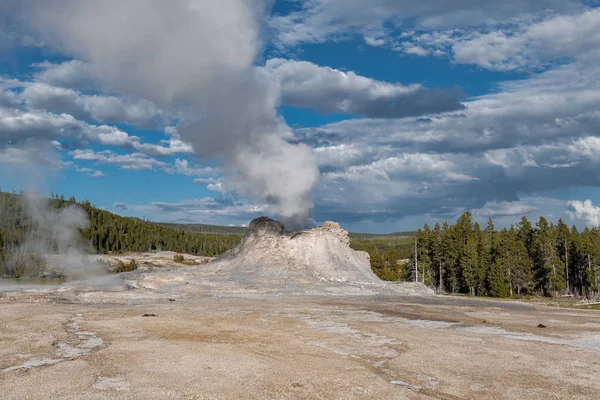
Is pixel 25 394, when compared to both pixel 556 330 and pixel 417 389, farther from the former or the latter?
pixel 556 330

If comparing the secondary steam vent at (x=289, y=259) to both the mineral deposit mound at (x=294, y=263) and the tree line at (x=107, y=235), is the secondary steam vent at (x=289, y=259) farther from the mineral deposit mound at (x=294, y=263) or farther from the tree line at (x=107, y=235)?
the tree line at (x=107, y=235)

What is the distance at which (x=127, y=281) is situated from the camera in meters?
56.5

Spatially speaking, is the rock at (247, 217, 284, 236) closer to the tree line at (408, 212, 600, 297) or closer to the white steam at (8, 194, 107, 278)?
the tree line at (408, 212, 600, 297)

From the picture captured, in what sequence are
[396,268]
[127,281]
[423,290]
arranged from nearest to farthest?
[127,281]
[423,290]
[396,268]

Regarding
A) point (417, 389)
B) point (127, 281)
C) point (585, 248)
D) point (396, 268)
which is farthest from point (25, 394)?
point (396, 268)

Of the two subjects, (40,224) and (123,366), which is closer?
(123,366)

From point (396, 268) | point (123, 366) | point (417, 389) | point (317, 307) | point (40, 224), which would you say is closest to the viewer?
point (417, 389)

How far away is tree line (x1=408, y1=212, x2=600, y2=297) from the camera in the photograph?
77.8m

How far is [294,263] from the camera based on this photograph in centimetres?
6600

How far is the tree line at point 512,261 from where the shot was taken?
255 feet

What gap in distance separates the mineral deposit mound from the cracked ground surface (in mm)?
23226

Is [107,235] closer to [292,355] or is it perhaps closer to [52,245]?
[52,245]

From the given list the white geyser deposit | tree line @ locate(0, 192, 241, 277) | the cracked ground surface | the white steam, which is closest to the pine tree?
the white geyser deposit

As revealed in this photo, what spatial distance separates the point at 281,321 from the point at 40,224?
153 meters
